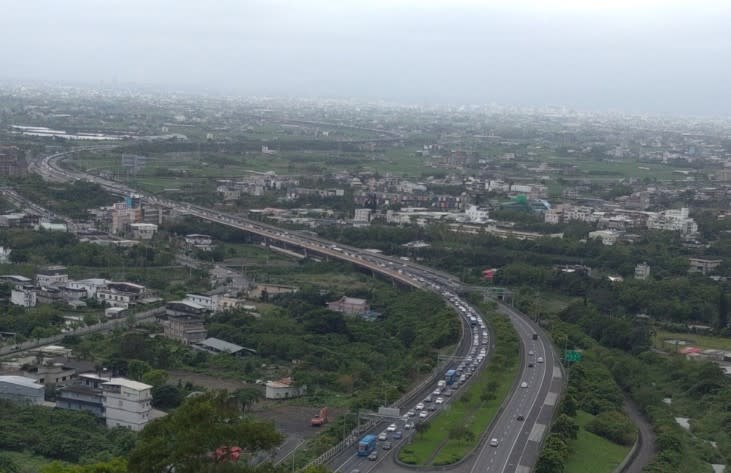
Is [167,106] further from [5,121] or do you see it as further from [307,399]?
[307,399]

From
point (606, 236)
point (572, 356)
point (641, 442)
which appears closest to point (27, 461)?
point (641, 442)

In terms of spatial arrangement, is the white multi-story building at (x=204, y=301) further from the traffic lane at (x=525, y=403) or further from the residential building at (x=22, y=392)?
the residential building at (x=22, y=392)

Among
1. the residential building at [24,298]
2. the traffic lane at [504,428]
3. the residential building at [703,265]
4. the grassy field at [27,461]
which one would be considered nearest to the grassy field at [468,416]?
the traffic lane at [504,428]

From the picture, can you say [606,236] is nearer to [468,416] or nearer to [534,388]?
[534,388]

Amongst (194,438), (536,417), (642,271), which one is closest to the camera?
(194,438)

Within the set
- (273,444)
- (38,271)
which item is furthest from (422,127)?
(273,444)

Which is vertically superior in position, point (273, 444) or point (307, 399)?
point (273, 444)
